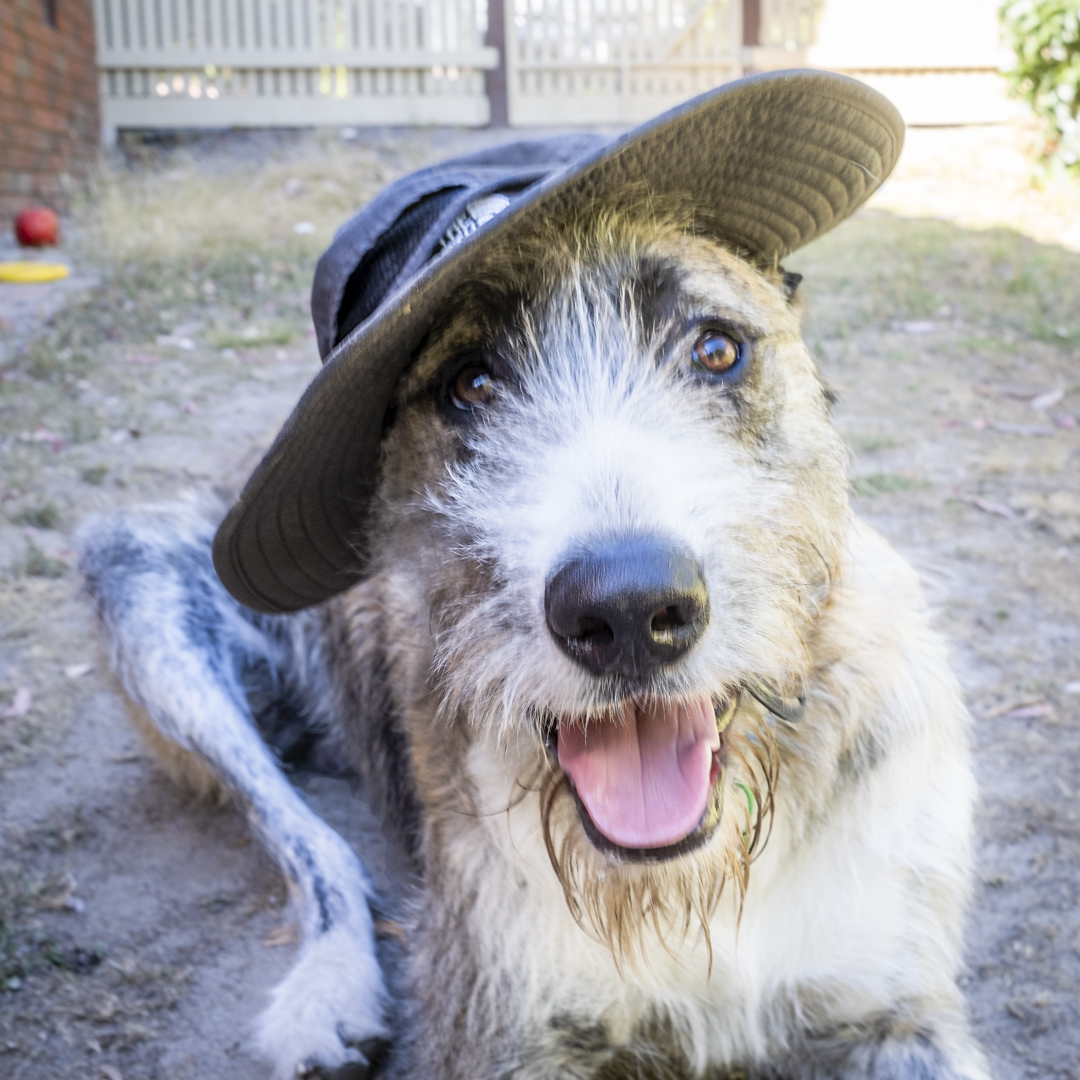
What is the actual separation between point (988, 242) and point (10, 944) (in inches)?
309

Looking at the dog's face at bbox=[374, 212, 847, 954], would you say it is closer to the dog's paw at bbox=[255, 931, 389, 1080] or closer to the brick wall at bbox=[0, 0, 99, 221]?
the dog's paw at bbox=[255, 931, 389, 1080]

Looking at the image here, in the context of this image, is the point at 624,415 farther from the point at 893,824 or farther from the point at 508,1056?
the point at 508,1056

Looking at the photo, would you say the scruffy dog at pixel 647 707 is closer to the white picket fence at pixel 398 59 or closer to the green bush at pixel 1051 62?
the green bush at pixel 1051 62

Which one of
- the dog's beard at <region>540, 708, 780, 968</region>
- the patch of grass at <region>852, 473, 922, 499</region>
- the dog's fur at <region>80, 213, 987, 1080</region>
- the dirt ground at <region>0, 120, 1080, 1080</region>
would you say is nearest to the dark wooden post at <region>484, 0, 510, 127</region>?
the dirt ground at <region>0, 120, 1080, 1080</region>

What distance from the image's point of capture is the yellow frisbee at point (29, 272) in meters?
7.73

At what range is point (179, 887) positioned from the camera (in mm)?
2834

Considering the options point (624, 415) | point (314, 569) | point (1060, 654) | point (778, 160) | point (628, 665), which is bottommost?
point (1060, 654)

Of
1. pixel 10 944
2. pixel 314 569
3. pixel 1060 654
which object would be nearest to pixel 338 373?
pixel 314 569

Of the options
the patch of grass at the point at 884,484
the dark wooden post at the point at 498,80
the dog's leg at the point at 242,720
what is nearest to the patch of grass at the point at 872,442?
the patch of grass at the point at 884,484

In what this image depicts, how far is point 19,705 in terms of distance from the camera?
352 centimetres

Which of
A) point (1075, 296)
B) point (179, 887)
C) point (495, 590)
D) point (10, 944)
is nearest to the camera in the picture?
point (495, 590)

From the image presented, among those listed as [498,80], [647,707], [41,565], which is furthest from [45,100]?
[647,707]

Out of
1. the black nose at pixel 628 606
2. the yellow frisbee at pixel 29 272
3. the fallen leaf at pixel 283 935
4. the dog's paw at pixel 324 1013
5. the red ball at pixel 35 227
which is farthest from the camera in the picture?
the red ball at pixel 35 227

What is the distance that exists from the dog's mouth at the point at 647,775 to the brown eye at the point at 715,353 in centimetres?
59
